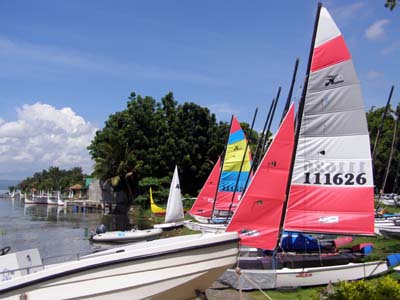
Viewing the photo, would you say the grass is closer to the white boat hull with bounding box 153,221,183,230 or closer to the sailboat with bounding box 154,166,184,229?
the white boat hull with bounding box 153,221,183,230

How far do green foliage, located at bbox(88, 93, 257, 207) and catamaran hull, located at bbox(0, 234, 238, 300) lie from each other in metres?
42.3

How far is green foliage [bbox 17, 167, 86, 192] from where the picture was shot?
112 metres

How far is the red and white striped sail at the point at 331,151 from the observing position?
12.6 metres

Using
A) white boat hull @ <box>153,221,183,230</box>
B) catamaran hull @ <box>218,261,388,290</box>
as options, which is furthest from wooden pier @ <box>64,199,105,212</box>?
catamaran hull @ <box>218,261,388,290</box>

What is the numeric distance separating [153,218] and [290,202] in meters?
34.8

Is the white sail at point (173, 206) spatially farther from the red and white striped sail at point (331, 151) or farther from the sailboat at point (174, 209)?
the red and white striped sail at point (331, 151)

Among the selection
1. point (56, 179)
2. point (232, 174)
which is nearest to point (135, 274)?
point (232, 174)

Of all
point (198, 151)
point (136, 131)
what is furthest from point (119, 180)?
point (198, 151)

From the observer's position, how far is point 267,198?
1198 cm

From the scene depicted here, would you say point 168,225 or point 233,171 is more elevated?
point 233,171

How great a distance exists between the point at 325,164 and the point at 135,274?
7.16 metres

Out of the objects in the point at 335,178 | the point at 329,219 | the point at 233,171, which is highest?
the point at 233,171

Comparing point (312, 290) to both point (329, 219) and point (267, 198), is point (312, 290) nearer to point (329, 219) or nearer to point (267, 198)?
point (329, 219)

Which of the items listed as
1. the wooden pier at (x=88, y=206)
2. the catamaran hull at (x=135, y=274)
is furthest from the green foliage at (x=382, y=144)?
the catamaran hull at (x=135, y=274)
